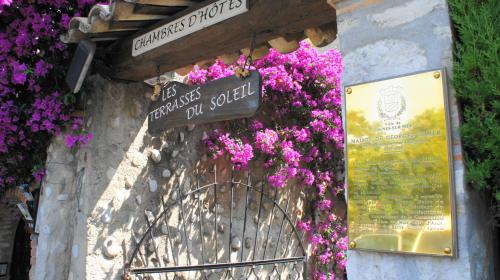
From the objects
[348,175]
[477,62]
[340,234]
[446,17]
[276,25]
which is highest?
[276,25]

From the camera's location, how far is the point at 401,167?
1.59m

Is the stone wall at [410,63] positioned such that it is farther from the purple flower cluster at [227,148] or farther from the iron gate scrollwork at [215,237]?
the purple flower cluster at [227,148]

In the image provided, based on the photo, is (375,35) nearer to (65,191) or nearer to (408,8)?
(408,8)

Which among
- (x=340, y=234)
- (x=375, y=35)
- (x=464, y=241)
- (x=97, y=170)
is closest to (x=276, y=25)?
(x=375, y=35)

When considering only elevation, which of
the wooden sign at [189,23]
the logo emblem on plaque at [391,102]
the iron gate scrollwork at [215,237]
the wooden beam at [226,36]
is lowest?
the iron gate scrollwork at [215,237]

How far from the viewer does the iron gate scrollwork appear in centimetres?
353

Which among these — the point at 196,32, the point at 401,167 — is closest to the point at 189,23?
the point at 196,32

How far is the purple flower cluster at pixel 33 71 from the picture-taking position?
337 centimetres

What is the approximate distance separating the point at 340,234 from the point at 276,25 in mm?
3660

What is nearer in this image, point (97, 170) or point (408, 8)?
point (408, 8)

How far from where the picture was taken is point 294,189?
16.9ft

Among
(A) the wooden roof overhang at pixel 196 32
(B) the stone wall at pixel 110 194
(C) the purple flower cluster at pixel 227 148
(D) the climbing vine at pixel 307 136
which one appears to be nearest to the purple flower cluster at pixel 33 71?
(B) the stone wall at pixel 110 194

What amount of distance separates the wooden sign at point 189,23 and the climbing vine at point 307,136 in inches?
55.4

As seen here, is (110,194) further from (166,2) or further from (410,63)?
(410,63)
